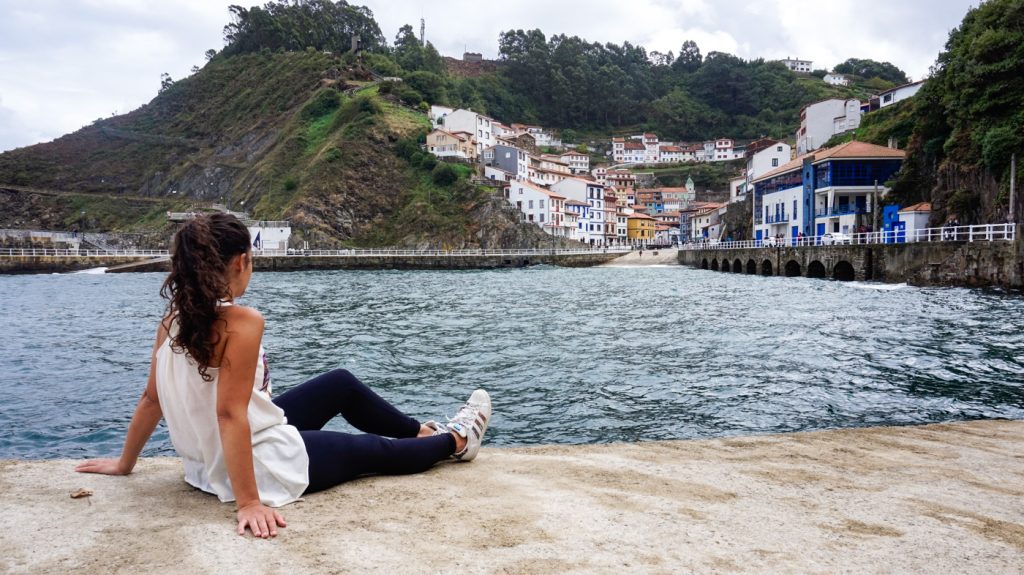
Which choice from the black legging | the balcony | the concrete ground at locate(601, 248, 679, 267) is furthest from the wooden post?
the concrete ground at locate(601, 248, 679, 267)

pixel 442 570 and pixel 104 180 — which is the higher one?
pixel 104 180

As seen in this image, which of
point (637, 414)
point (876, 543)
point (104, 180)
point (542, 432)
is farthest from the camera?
point (104, 180)

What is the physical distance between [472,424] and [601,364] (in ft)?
24.0

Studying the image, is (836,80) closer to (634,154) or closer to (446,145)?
(634,154)

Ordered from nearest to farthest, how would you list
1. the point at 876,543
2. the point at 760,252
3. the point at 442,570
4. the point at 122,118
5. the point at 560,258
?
the point at 442,570 → the point at 876,543 → the point at 760,252 → the point at 560,258 → the point at 122,118

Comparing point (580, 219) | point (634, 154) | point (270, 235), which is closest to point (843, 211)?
point (580, 219)

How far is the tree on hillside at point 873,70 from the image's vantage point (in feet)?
555

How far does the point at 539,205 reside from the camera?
8150cm

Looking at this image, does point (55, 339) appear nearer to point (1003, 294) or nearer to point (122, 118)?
point (1003, 294)

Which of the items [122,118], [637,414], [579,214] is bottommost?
[637,414]

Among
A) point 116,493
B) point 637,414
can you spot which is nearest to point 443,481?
point 116,493

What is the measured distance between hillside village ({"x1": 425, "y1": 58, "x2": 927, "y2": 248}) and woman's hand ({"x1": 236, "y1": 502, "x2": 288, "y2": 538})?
4251cm

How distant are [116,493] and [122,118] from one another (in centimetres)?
15841

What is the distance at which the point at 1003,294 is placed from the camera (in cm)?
2423
